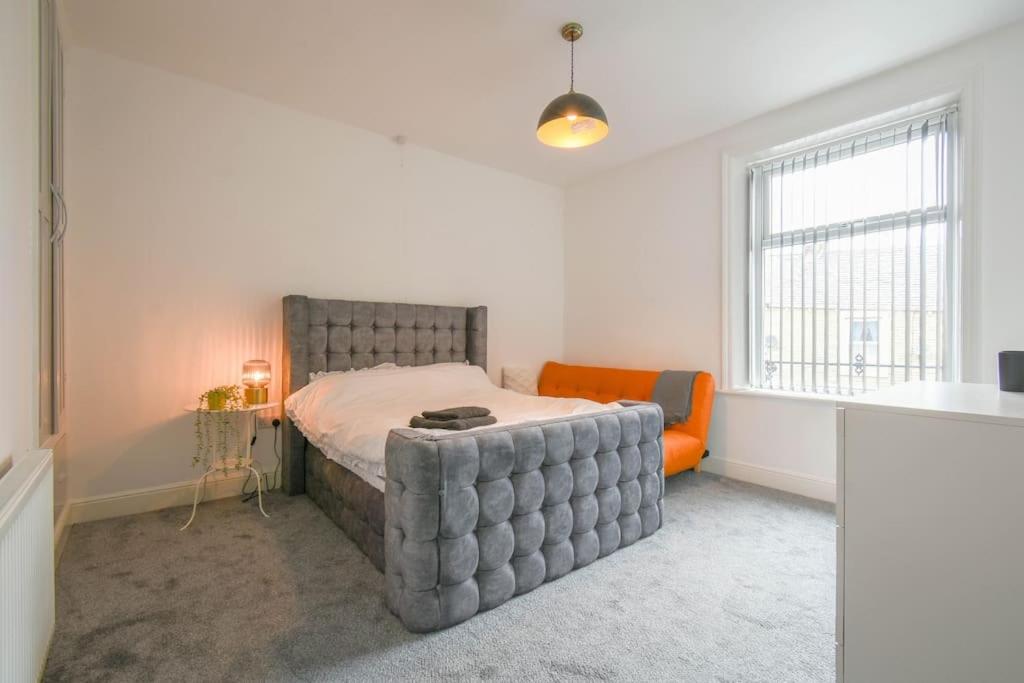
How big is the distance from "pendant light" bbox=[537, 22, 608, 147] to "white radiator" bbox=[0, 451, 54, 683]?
2324mm

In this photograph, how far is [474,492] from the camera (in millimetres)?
1738

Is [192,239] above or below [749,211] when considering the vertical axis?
below

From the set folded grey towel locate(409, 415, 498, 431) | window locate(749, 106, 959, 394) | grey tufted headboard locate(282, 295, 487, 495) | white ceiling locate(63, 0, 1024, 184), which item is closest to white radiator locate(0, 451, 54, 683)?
folded grey towel locate(409, 415, 498, 431)

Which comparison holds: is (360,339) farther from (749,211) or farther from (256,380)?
(749,211)

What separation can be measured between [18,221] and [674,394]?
367 centimetres

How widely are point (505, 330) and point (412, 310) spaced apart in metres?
1.14

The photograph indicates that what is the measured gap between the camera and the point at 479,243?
439 cm

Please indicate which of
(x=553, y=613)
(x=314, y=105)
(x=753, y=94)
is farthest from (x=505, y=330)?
(x=553, y=613)

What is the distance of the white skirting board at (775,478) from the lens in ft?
10.2

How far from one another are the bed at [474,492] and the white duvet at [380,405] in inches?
0.9

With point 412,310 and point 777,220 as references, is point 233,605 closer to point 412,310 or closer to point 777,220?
point 412,310

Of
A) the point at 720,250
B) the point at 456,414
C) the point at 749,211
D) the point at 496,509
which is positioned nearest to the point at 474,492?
the point at 496,509

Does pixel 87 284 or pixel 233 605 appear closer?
pixel 233 605

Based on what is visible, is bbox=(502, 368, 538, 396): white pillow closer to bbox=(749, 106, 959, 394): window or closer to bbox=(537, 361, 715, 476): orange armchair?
bbox=(537, 361, 715, 476): orange armchair
